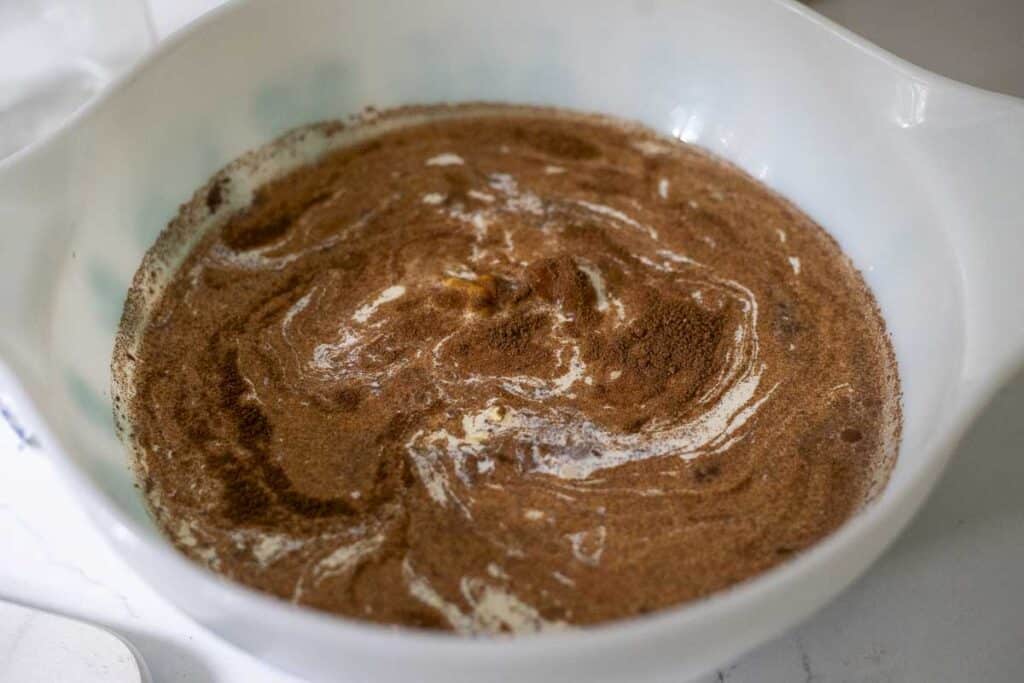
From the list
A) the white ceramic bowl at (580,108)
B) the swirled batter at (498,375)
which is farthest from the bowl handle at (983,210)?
the swirled batter at (498,375)

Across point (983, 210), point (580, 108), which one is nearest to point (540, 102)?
point (580, 108)

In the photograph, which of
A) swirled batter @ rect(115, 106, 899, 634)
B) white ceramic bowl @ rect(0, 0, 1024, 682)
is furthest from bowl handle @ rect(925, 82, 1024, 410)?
→ swirled batter @ rect(115, 106, 899, 634)

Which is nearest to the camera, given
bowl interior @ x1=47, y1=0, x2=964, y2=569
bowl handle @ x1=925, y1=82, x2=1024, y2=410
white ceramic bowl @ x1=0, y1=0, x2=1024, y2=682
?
white ceramic bowl @ x1=0, y1=0, x2=1024, y2=682

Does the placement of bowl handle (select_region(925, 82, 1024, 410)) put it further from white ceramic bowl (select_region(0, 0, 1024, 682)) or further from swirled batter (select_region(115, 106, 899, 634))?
swirled batter (select_region(115, 106, 899, 634))

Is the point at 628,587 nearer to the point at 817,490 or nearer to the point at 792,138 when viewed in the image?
the point at 817,490

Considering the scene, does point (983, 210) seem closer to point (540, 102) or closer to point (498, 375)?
point (498, 375)
